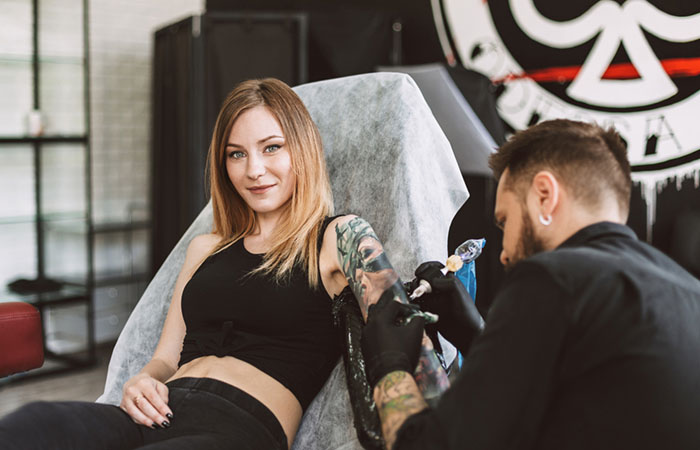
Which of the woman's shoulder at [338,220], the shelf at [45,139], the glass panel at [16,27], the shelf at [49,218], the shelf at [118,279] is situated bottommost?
the shelf at [118,279]

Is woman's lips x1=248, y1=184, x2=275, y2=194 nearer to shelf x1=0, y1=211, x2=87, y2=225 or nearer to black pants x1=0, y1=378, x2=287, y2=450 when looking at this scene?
black pants x1=0, y1=378, x2=287, y2=450

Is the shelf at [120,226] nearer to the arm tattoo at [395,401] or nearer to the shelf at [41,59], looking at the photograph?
the shelf at [41,59]

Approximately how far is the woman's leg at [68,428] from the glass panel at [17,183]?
251 centimetres

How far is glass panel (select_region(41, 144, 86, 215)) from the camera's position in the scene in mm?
3662

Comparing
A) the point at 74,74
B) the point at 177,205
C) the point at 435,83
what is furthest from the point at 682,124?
the point at 74,74

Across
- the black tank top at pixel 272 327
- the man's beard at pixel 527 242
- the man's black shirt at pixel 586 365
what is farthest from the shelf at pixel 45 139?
the man's black shirt at pixel 586 365

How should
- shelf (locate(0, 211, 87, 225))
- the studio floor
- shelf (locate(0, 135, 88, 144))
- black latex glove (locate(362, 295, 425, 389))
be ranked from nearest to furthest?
black latex glove (locate(362, 295, 425, 389)), the studio floor, shelf (locate(0, 135, 88, 144)), shelf (locate(0, 211, 87, 225))

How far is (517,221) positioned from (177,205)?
2871 mm

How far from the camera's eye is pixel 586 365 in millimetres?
776

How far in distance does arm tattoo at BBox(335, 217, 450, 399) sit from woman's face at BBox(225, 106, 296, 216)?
0.20 metres

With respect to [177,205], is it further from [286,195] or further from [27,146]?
[286,195]

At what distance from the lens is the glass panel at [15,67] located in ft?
11.4

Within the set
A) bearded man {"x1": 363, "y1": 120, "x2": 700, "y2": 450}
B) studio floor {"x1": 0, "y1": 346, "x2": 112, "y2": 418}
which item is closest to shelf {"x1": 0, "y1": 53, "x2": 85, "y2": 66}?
studio floor {"x1": 0, "y1": 346, "x2": 112, "y2": 418}

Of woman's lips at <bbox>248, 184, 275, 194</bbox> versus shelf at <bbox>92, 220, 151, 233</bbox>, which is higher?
woman's lips at <bbox>248, 184, 275, 194</bbox>
